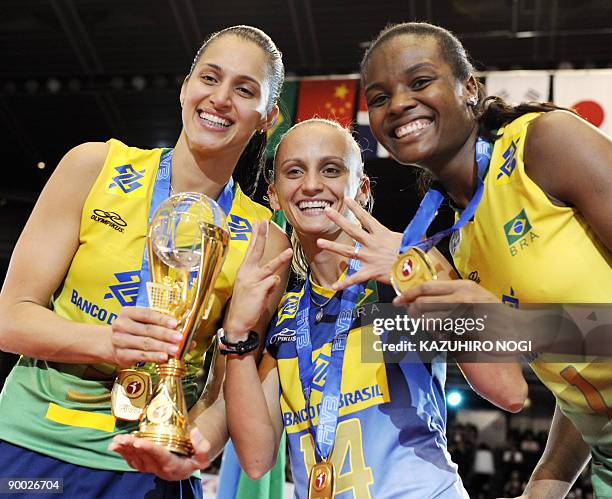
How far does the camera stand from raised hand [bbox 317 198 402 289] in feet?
5.06

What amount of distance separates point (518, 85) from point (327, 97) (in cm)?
136

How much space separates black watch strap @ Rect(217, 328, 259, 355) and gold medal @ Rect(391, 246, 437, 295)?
38 cm

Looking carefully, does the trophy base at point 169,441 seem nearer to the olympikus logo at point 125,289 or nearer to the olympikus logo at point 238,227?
the olympikus logo at point 125,289

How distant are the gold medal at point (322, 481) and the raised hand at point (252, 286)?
0.34m

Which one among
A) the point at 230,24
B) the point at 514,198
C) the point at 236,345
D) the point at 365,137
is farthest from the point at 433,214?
the point at 230,24

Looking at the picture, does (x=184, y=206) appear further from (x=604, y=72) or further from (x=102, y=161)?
(x=604, y=72)

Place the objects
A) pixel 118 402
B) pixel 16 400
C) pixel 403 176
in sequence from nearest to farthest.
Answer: pixel 118 402 → pixel 16 400 → pixel 403 176

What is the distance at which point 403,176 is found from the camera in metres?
6.37

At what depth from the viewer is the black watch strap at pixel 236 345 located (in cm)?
160

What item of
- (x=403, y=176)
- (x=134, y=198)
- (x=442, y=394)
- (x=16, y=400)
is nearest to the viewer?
(x=16, y=400)

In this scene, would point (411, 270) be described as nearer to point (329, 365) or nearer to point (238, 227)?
point (329, 365)

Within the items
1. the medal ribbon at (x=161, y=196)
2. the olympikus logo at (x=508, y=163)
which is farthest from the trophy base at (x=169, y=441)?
the olympikus logo at (x=508, y=163)

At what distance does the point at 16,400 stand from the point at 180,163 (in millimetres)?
668

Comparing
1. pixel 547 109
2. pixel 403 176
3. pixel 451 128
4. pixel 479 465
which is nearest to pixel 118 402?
pixel 451 128
